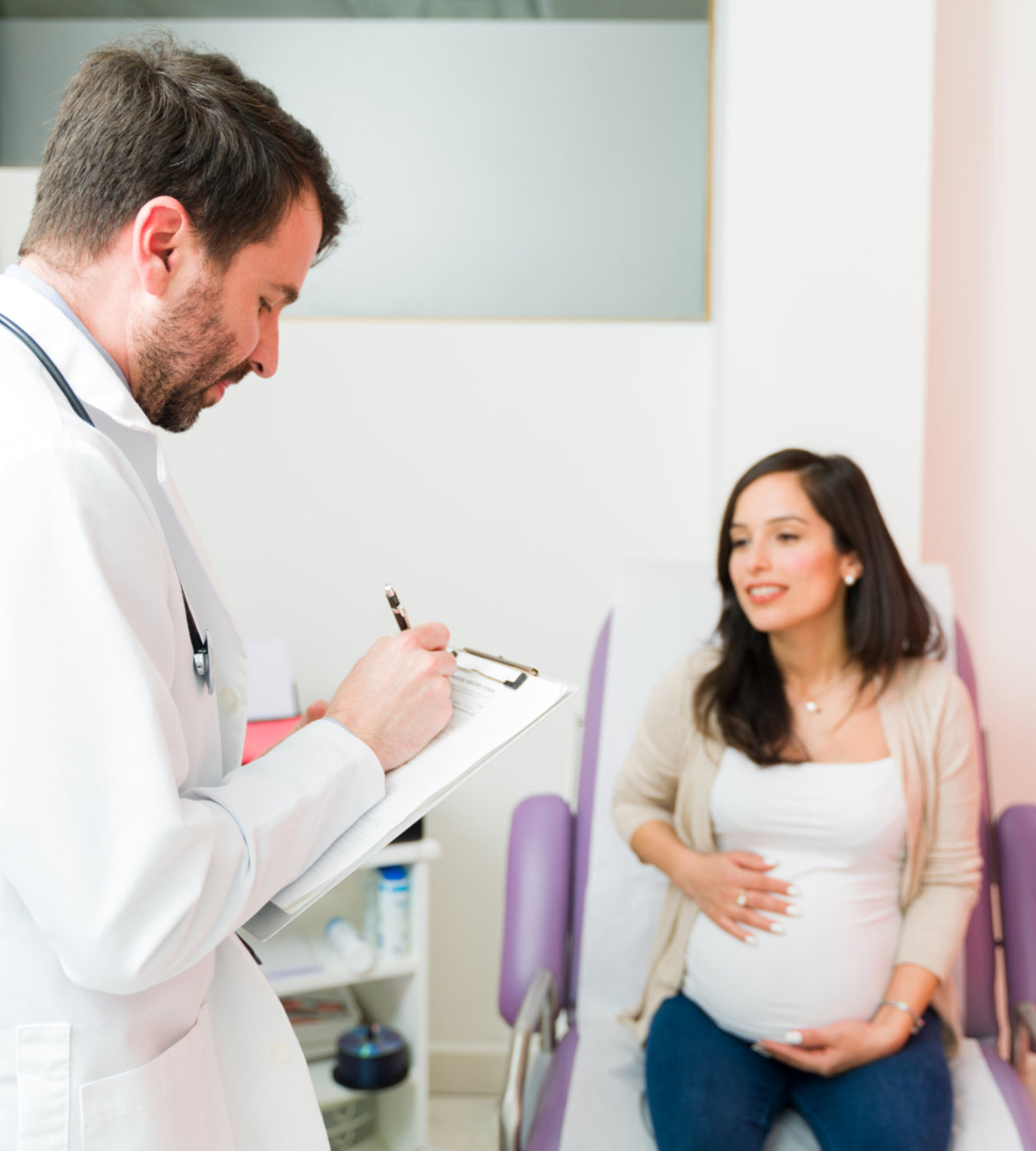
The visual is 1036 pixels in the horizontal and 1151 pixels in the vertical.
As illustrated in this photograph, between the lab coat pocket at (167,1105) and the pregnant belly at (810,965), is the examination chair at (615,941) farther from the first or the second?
the lab coat pocket at (167,1105)

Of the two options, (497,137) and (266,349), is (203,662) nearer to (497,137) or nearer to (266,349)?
(266,349)

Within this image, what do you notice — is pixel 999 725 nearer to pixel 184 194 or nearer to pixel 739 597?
pixel 739 597

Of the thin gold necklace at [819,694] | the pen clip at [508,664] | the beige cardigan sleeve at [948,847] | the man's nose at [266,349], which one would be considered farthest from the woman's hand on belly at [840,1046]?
the man's nose at [266,349]

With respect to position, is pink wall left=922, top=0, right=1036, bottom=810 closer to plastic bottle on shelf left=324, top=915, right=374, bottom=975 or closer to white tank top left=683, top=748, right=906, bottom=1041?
white tank top left=683, top=748, right=906, bottom=1041

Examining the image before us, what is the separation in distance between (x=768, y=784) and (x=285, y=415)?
3.78 feet

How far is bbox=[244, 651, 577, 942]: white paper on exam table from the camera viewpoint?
2.35 ft

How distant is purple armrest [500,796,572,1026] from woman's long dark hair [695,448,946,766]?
25cm

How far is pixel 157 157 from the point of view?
68 centimetres

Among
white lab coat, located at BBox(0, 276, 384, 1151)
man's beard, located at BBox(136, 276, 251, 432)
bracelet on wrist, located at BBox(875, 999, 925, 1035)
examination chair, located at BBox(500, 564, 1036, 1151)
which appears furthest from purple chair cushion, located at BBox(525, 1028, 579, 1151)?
man's beard, located at BBox(136, 276, 251, 432)

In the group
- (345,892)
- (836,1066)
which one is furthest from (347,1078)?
(836,1066)

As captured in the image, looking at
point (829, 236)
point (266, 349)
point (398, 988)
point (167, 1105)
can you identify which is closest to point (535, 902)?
point (398, 988)

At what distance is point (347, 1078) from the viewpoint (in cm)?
165

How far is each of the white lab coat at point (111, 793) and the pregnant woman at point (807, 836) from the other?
64 centimetres

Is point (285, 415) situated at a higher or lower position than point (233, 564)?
higher
